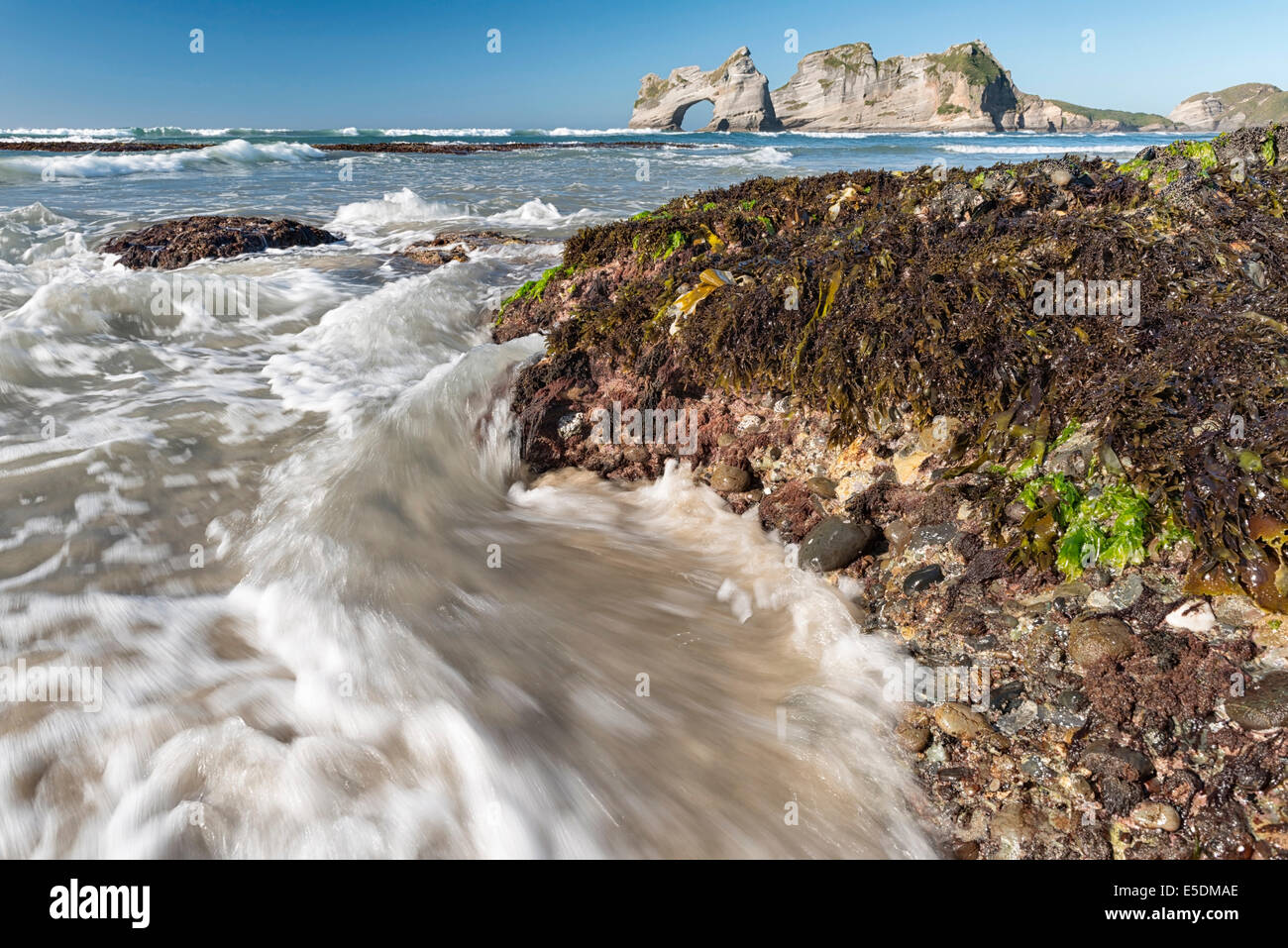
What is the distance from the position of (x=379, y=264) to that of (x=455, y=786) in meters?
10.3

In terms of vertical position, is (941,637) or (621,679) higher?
(941,637)

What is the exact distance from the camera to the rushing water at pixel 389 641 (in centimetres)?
259

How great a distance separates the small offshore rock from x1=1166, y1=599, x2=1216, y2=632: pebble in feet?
4.42

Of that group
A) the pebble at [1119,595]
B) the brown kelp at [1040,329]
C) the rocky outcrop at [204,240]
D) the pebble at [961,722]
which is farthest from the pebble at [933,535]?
the rocky outcrop at [204,240]

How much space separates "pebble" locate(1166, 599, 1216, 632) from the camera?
263cm

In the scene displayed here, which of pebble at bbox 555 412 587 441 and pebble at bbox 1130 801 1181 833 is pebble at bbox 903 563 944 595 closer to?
pebble at bbox 1130 801 1181 833

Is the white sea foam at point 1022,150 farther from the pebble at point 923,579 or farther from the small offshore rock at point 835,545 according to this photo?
the pebble at point 923,579

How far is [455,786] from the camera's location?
107 inches

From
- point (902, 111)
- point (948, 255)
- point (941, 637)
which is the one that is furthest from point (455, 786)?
point (902, 111)

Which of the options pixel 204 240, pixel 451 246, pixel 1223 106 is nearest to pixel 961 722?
pixel 451 246

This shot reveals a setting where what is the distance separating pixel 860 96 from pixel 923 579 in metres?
128

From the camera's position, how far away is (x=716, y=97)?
117m
